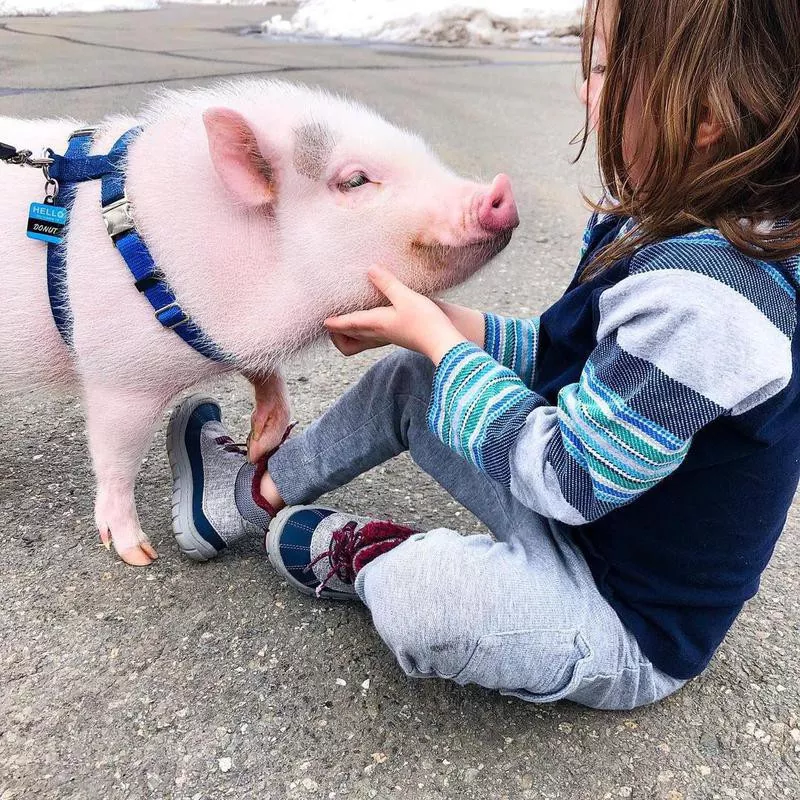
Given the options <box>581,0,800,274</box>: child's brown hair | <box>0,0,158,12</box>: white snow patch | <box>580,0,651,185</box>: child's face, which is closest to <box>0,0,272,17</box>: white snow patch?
<box>0,0,158,12</box>: white snow patch

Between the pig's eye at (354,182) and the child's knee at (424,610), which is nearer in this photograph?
the child's knee at (424,610)

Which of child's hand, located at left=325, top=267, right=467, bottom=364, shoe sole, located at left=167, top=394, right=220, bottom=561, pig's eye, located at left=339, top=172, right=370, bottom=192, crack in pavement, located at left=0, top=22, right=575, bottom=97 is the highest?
pig's eye, located at left=339, top=172, right=370, bottom=192

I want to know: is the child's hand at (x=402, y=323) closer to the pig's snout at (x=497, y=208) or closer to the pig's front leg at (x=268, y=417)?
the pig's snout at (x=497, y=208)

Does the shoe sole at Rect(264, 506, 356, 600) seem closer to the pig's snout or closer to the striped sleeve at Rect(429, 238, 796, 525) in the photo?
the striped sleeve at Rect(429, 238, 796, 525)

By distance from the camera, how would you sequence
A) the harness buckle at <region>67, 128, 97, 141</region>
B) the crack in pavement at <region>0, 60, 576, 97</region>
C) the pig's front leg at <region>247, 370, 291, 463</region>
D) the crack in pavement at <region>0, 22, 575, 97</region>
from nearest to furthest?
the harness buckle at <region>67, 128, 97, 141</region>
the pig's front leg at <region>247, 370, 291, 463</region>
the crack in pavement at <region>0, 60, 576, 97</region>
the crack in pavement at <region>0, 22, 575, 97</region>

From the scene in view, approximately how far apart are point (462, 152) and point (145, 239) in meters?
3.66

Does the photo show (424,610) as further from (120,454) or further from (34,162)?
(34,162)

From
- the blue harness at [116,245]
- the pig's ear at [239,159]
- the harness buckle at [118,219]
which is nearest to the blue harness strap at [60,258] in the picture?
the blue harness at [116,245]

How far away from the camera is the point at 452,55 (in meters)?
10.3

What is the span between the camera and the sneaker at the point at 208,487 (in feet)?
6.06

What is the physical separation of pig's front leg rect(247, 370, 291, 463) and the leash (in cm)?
31

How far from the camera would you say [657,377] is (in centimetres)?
117

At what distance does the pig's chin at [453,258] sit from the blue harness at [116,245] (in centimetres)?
43

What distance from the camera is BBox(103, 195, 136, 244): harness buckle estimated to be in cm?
161
